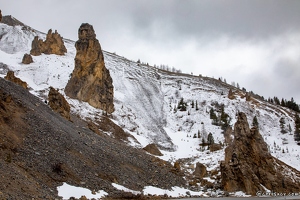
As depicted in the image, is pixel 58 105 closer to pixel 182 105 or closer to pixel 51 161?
pixel 51 161

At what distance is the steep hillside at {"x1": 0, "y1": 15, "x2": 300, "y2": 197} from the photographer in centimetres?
5284

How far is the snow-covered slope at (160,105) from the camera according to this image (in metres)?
57.9

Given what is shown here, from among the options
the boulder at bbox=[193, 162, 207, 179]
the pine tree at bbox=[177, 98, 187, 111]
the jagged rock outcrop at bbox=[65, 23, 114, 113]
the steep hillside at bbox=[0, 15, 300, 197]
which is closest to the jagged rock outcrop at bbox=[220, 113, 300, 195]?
the steep hillside at bbox=[0, 15, 300, 197]

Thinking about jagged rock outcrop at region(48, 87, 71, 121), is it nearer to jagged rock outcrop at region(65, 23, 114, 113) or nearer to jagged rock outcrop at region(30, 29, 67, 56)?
jagged rock outcrop at region(65, 23, 114, 113)

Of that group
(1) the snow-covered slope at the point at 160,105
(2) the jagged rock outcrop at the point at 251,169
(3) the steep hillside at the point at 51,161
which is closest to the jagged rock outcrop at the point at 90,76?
(1) the snow-covered slope at the point at 160,105

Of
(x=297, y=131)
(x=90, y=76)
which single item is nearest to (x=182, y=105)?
(x=297, y=131)

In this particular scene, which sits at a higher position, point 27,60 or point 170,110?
point 27,60

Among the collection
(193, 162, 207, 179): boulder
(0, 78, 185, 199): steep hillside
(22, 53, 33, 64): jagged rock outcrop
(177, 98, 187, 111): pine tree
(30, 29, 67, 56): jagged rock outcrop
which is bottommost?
(193, 162, 207, 179): boulder

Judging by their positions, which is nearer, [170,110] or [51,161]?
[51,161]

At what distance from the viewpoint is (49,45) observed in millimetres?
90562

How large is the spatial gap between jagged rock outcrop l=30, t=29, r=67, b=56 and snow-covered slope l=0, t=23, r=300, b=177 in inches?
131

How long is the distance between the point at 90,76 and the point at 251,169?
121 feet

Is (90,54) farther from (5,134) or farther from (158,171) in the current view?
(5,134)

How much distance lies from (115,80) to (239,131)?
2215 inches
